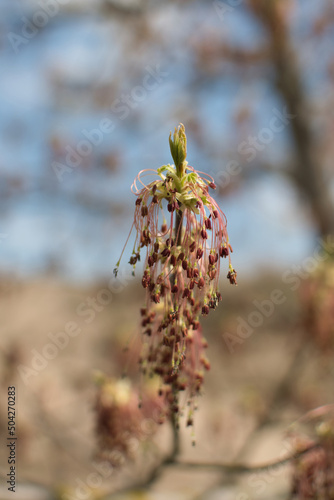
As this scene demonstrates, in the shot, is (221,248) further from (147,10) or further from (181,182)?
(147,10)

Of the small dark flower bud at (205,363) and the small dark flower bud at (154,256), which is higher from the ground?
the small dark flower bud at (154,256)

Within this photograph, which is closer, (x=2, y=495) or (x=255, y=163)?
(x=2, y=495)

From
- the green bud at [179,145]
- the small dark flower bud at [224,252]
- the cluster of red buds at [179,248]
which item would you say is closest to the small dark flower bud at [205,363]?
the cluster of red buds at [179,248]

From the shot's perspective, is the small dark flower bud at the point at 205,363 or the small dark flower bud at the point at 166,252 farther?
the small dark flower bud at the point at 205,363

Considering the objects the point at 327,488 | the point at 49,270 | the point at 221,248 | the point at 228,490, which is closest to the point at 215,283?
the point at 221,248

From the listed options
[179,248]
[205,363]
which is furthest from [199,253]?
[205,363]

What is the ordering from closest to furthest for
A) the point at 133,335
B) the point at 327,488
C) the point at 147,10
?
the point at 133,335 → the point at 327,488 → the point at 147,10

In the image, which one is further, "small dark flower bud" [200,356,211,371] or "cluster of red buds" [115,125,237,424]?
"small dark flower bud" [200,356,211,371]

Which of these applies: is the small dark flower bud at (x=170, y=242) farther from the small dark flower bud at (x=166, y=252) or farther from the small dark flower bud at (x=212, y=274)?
the small dark flower bud at (x=212, y=274)

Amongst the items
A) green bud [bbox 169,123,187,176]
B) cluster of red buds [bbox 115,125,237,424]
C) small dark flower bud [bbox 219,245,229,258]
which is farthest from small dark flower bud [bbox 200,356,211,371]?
green bud [bbox 169,123,187,176]

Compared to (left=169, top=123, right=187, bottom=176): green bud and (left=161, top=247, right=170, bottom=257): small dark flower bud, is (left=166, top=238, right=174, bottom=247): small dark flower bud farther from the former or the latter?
(left=169, top=123, right=187, bottom=176): green bud

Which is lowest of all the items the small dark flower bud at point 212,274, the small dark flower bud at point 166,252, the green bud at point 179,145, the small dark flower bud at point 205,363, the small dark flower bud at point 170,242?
the small dark flower bud at point 205,363
